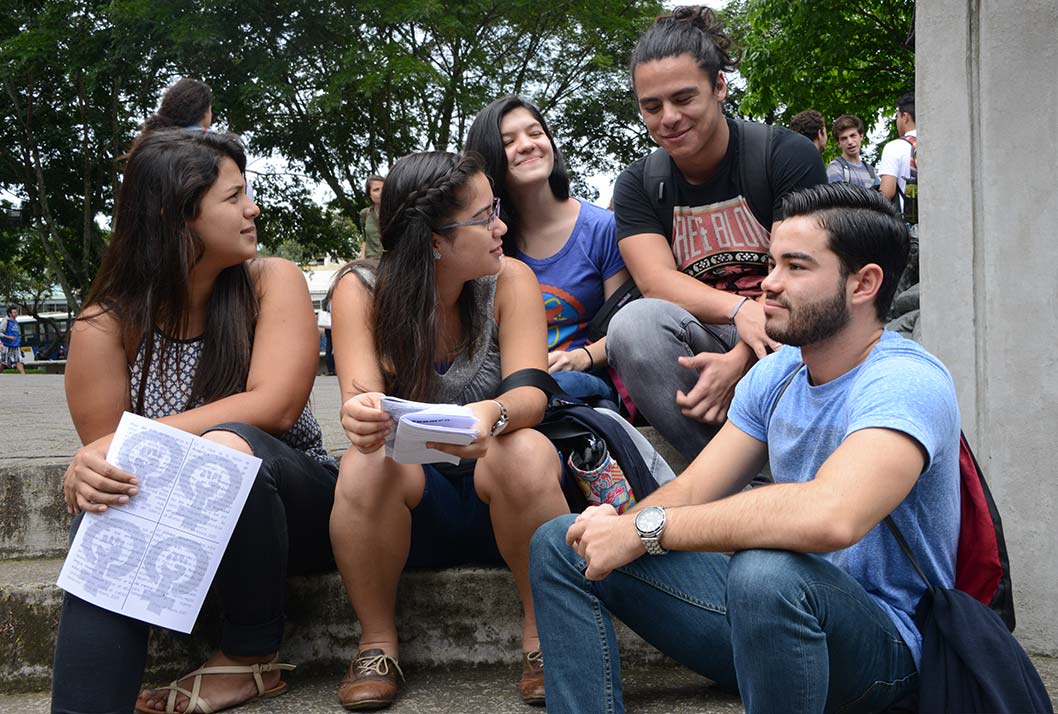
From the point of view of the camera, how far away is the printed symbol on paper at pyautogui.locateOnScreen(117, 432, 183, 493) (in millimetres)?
2281

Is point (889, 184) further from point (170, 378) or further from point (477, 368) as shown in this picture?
point (170, 378)

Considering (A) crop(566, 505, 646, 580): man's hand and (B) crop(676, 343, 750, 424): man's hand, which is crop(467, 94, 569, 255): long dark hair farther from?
(A) crop(566, 505, 646, 580): man's hand

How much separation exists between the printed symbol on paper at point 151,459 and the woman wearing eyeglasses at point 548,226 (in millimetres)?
1246

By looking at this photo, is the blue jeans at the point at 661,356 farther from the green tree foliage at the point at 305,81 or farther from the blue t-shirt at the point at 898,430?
the green tree foliage at the point at 305,81

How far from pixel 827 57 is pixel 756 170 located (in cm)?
1240

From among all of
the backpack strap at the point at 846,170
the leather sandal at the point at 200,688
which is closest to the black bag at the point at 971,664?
the leather sandal at the point at 200,688

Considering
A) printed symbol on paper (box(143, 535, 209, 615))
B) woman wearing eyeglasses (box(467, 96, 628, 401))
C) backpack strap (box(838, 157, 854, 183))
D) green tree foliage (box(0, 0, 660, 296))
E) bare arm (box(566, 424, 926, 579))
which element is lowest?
printed symbol on paper (box(143, 535, 209, 615))

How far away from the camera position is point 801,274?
2004 mm

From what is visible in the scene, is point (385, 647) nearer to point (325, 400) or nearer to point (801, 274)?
point (801, 274)

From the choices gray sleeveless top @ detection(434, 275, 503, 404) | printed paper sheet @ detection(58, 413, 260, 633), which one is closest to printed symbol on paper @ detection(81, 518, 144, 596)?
printed paper sheet @ detection(58, 413, 260, 633)

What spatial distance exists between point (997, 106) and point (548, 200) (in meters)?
1.35

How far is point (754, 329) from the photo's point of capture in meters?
2.83

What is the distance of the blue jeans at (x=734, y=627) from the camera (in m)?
Result: 1.73

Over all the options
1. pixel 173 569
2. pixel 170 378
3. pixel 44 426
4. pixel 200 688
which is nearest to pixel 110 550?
pixel 173 569
